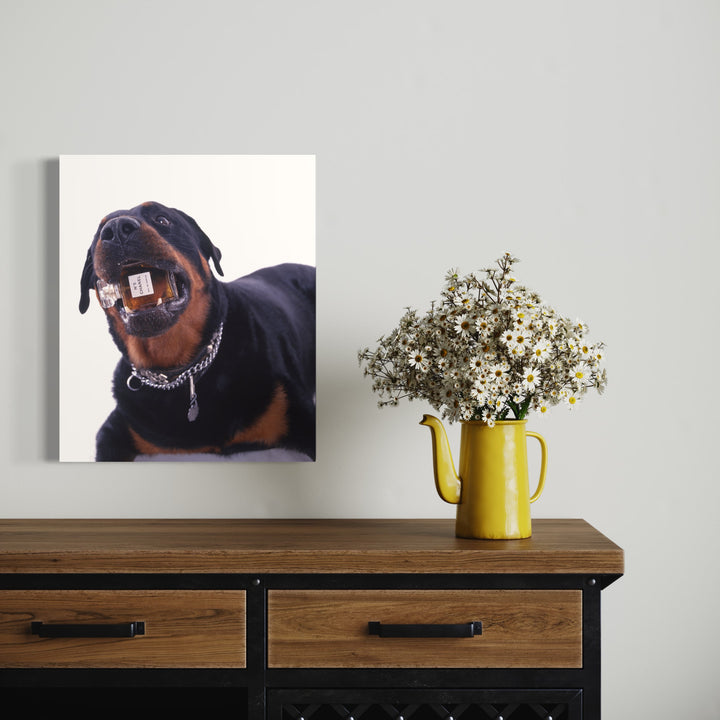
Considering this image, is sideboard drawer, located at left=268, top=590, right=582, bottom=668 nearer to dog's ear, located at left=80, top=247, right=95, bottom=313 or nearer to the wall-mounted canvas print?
the wall-mounted canvas print

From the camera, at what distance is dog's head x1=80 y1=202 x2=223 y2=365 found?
1.91m

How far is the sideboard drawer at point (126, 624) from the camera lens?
147 centimetres

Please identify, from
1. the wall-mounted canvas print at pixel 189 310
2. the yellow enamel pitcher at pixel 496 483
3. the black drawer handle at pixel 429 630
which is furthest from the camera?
the wall-mounted canvas print at pixel 189 310

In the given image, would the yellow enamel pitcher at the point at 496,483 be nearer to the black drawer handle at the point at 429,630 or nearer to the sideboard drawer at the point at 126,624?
the black drawer handle at the point at 429,630

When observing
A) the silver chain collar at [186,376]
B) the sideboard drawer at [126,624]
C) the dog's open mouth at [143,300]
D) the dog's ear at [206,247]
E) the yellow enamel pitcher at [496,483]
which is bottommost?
the sideboard drawer at [126,624]

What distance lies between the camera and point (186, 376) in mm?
1906

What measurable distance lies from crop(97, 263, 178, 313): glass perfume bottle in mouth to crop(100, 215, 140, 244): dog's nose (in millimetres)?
77

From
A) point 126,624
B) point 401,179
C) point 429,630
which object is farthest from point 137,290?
point 429,630

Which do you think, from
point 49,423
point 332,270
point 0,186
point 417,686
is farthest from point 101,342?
point 417,686

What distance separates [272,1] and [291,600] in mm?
1431

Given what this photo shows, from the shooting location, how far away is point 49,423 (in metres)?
1.92

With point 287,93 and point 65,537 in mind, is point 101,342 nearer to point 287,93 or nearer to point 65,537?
point 65,537

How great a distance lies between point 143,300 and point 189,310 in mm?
116

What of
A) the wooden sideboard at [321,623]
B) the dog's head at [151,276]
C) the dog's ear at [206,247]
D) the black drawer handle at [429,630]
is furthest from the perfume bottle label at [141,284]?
the black drawer handle at [429,630]
